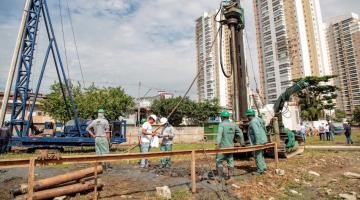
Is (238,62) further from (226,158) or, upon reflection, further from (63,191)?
(63,191)

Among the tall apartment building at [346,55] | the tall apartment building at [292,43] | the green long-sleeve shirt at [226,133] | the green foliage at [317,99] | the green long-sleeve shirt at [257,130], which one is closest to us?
the green long-sleeve shirt at [226,133]

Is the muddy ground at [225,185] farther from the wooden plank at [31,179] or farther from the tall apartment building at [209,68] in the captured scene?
the tall apartment building at [209,68]

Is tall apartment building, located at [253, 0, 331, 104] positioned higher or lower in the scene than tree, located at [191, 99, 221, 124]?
higher

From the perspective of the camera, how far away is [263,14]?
220 ft

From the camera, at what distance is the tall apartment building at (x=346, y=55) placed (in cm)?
7219

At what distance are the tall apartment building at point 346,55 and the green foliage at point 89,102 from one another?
61798 millimetres

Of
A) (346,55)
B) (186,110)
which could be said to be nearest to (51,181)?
(186,110)

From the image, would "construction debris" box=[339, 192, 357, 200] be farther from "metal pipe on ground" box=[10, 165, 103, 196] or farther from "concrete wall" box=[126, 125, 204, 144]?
"concrete wall" box=[126, 125, 204, 144]

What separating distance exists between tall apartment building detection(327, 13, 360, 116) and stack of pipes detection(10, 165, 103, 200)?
79649 mm

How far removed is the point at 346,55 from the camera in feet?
247

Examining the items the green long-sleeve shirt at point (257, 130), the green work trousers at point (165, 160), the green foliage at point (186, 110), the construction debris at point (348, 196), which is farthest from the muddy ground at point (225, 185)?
the green foliage at point (186, 110)

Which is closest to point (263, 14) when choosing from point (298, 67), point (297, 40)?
point (297, 40)

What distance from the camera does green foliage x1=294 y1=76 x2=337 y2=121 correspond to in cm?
4022

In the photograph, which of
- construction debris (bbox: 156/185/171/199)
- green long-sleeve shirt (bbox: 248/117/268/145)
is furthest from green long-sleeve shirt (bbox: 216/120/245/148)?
construction debris (bbox: 156/185/171/199)
